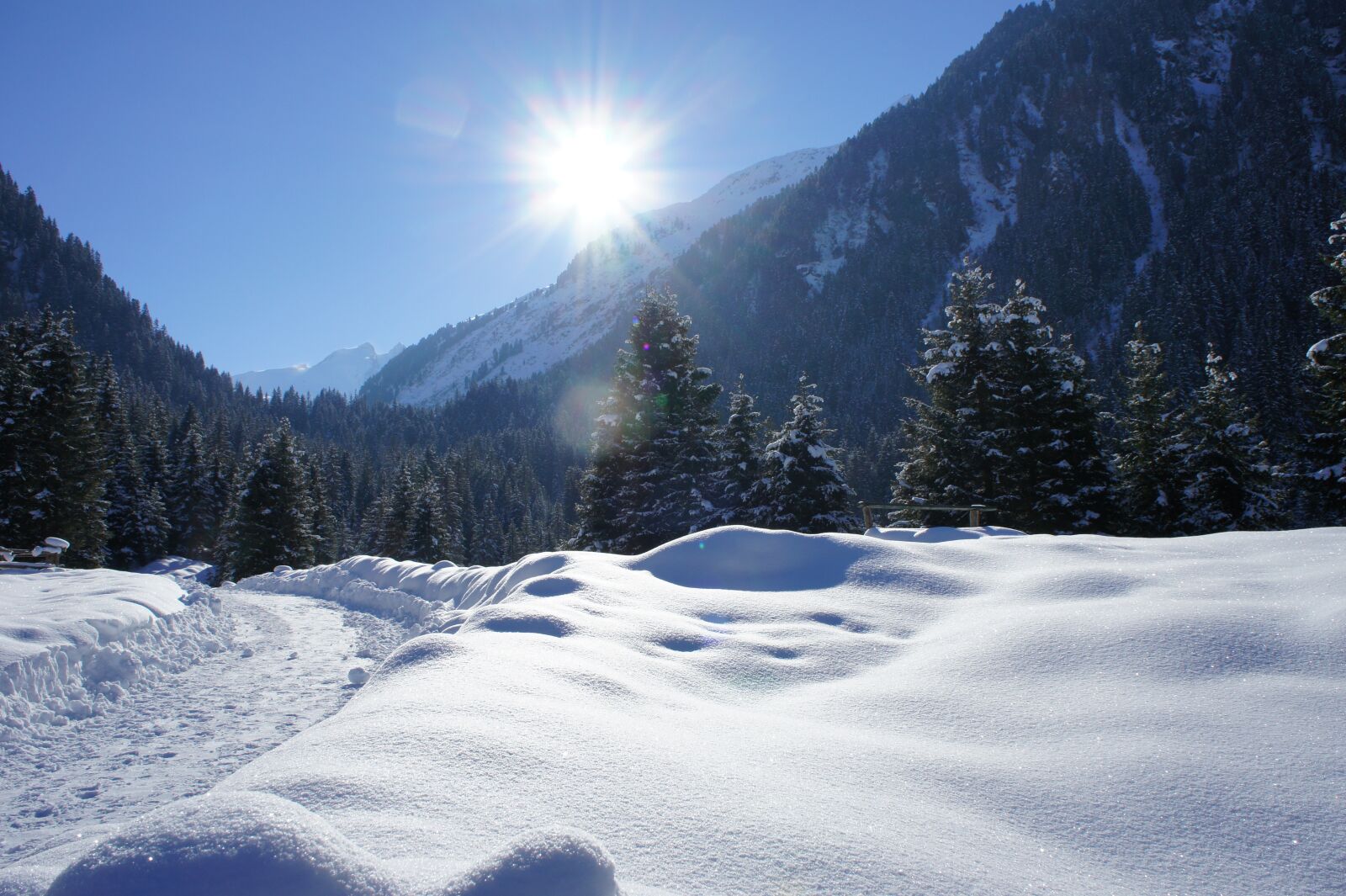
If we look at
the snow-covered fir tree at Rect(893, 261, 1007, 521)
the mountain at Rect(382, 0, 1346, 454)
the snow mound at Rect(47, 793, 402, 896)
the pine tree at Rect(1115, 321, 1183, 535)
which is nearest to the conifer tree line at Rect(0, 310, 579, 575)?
the snow-covered fir tree at Rect(893, 261, 1007, 521)

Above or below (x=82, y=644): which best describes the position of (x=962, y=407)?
above

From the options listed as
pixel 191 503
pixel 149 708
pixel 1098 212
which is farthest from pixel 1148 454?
pixel 1098 212

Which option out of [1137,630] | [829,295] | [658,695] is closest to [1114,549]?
[1137,630]

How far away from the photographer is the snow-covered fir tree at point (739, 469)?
20891 millimetres

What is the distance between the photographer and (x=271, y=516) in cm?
3328

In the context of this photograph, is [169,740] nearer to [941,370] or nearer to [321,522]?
[941,370]

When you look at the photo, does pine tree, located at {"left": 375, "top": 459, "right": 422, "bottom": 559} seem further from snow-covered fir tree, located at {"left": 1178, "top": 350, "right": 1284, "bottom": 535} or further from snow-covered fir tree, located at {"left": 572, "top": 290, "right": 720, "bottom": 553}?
snow-covered fir tree, located at {"left": 1178, "top": 350, "right": 1284, "bottom": 535}

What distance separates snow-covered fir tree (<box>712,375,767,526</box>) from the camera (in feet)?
→ 68.5

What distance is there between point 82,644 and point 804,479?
675 inches

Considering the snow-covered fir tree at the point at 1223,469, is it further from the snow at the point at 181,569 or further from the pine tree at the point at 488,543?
the pine tree at the point at 488,543

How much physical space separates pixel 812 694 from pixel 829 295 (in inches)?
6822

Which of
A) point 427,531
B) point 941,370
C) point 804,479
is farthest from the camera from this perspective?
point 427,531

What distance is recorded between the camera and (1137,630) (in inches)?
163

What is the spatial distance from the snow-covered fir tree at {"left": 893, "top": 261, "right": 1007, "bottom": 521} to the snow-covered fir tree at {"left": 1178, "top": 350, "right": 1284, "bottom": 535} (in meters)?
6.95
